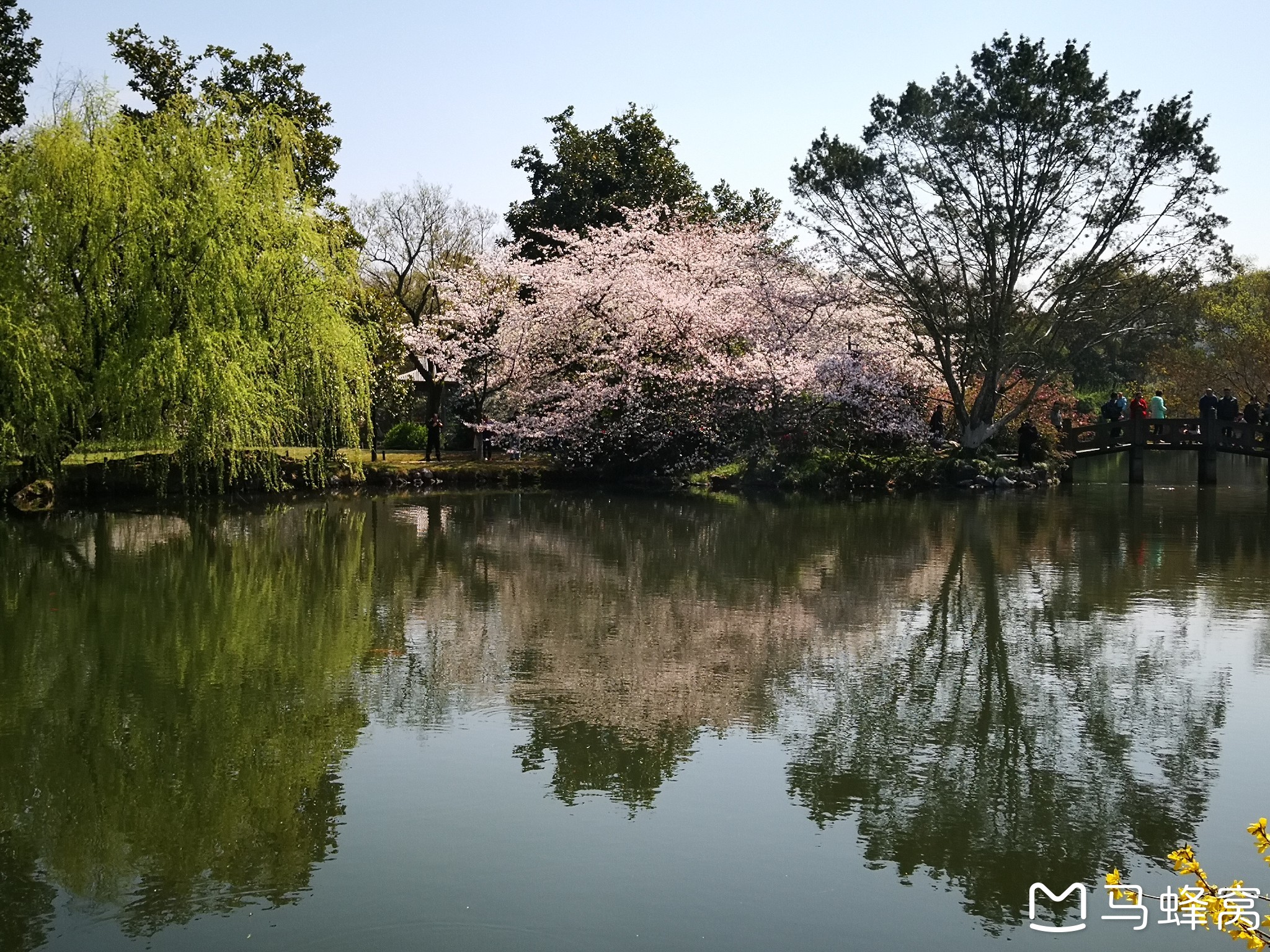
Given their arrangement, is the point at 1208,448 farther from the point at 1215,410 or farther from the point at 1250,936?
the point at 1250,936

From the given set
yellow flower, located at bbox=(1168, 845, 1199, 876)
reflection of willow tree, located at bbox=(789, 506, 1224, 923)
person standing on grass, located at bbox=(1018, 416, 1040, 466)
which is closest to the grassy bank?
person standing on grass, located at bbox=(1018, 416, 1040, 466)

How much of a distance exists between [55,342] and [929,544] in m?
12.6

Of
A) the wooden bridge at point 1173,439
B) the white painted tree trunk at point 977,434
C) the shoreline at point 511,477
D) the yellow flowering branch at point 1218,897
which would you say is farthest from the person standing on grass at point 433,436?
the yellow flowering branch at point 1218,897

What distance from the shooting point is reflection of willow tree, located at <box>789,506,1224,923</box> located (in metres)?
5.44

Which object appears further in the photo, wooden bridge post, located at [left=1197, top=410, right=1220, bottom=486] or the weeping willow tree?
wooden bridge post, located at [left=1197, top=410, right=1220, bottom=486]

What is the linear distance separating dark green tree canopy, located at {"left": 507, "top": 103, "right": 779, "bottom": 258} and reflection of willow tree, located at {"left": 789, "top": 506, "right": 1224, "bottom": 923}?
23.0 m

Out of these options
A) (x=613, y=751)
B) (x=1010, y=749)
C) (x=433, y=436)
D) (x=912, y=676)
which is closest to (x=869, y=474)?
(x=433, y=436)

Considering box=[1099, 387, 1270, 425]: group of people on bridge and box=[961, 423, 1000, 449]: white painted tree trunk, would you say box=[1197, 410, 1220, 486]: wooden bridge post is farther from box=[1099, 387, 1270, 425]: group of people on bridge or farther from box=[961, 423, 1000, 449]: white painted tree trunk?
box=[961, 423, 1000, 449]: white painted tree trunk

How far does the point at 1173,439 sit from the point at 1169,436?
11 cm

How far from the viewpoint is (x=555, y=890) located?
5039 millimetres

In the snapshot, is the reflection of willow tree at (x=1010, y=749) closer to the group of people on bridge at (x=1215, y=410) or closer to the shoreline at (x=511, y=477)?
the shoreline at (x=511, y=477)

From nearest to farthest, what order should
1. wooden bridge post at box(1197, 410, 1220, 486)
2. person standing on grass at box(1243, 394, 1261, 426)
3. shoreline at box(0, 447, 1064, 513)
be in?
shoreline at box(0, 447, 1064, 513) → wooden bridge post at box(1197, 410, 1220, 486) → person standing on grass at box(1243, 394, 1261, 426)

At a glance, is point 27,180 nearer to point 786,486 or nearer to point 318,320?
point 318,320

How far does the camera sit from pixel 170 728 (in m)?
7.28
